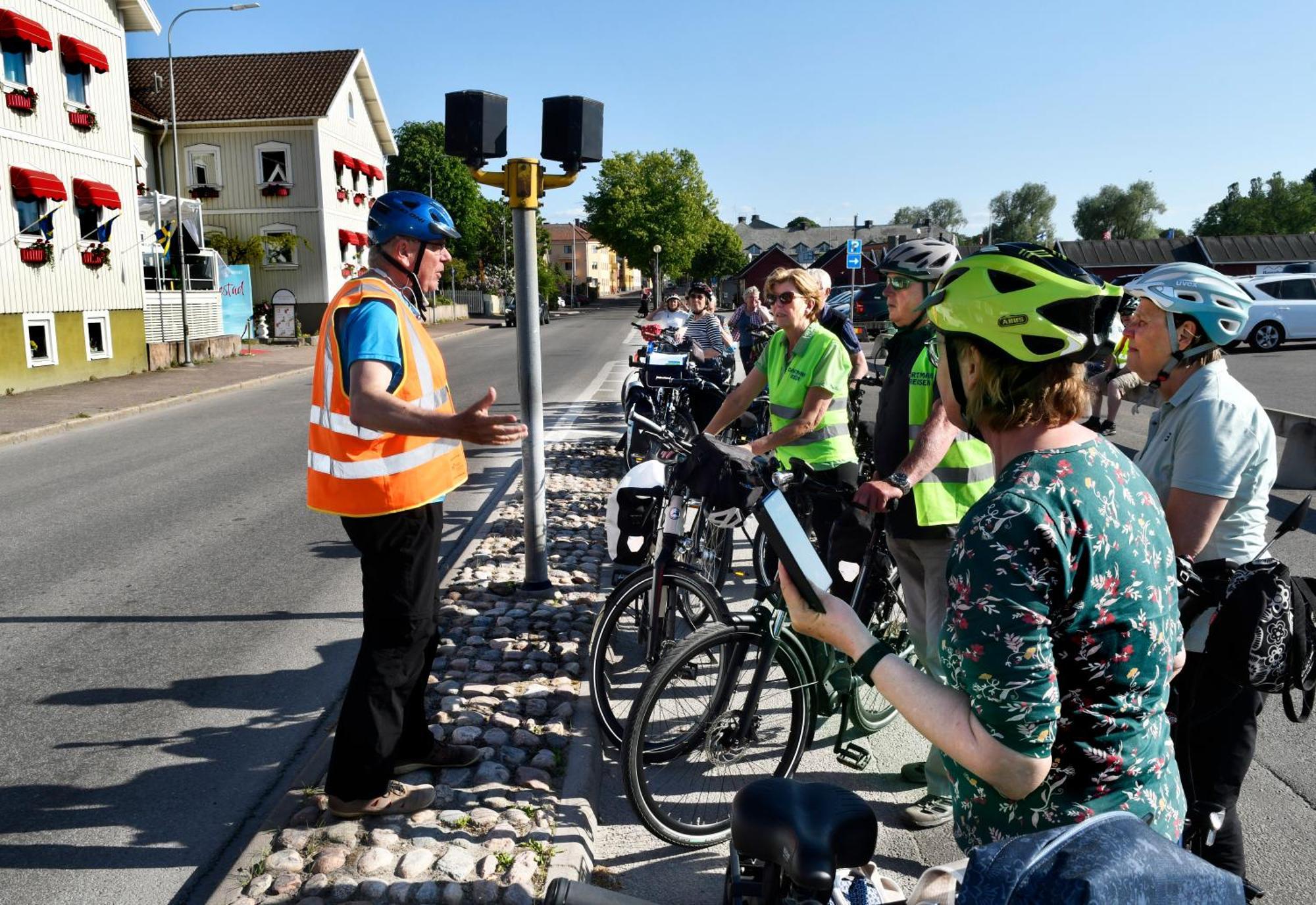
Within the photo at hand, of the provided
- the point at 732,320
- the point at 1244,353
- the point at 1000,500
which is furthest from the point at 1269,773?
the point at 1244,353

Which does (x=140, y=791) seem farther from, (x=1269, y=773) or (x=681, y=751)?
(x=1269, y=773)

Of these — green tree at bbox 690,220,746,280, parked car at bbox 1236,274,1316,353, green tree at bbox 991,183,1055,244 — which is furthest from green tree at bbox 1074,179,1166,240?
parked car at bbox 1236,274,1316,353

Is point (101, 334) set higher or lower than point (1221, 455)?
lower

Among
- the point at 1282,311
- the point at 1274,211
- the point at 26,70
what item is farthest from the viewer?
the point at 1274,211

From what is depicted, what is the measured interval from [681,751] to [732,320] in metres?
14.9

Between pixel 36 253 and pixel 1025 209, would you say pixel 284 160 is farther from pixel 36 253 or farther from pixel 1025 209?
pixel 1025 209

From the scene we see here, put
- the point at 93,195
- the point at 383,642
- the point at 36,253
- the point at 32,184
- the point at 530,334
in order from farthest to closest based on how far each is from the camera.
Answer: the point at 93,195, the point at 36,253, the point at 32,184, the point at 530,334, the point at 383,642

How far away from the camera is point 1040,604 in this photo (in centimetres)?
153

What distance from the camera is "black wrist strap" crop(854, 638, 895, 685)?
5.49ft

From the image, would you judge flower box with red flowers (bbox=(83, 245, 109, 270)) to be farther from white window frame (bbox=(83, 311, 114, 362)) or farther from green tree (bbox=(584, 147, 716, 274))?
green tree (bbox=(584, 147, 716, 274))

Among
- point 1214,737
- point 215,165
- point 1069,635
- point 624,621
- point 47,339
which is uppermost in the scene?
point 215,165

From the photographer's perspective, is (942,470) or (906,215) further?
(906,215)

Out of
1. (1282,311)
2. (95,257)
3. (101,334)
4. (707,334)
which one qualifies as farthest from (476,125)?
(1282,311)

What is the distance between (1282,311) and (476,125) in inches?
1110
